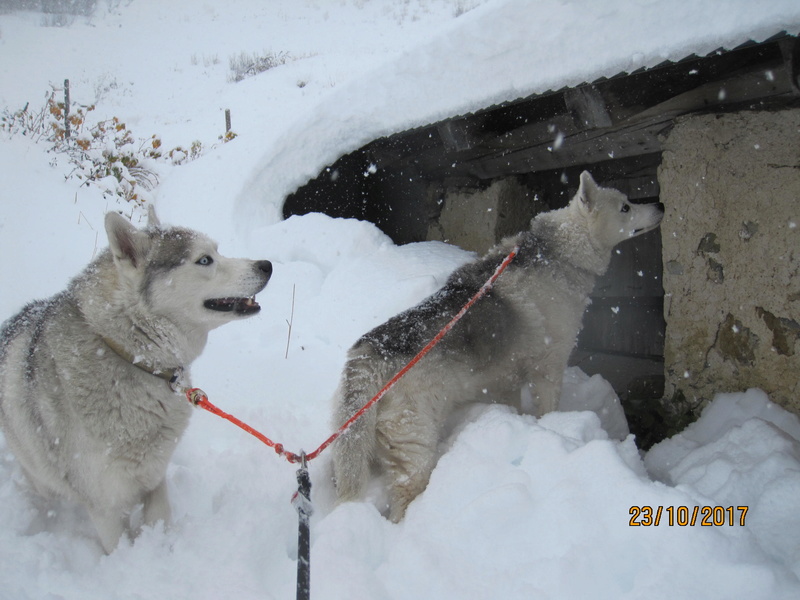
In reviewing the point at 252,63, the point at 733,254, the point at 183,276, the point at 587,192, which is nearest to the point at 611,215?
the point at 587,192

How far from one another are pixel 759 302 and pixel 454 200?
3.40 m

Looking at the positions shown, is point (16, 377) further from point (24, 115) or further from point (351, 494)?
point (24, 115)

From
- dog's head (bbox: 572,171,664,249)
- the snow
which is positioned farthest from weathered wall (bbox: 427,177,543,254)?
dog's head (bbox: 572,171,664,249)

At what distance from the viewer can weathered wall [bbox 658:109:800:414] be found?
121 inches

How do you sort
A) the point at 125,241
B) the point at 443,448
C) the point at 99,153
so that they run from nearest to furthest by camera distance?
the point at 125,241
the point at 443,448
the point at 99,153

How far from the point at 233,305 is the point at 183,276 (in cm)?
29

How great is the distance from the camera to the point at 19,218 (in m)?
7.42

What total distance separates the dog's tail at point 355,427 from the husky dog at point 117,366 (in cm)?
68

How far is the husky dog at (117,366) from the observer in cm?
235

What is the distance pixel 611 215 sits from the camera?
3801 mm

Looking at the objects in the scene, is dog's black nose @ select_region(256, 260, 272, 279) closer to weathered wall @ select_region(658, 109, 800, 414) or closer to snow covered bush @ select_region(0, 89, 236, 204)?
weathered wall @ select_region(658, 109, 800, 414)
